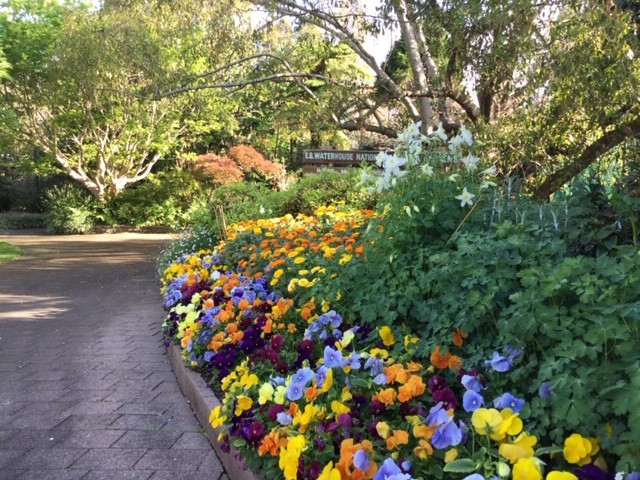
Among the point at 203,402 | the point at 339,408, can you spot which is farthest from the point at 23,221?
the point at 339,408

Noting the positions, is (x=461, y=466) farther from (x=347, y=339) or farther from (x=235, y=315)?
(x=235, y=315)

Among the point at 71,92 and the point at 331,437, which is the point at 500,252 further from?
the point at 71,92

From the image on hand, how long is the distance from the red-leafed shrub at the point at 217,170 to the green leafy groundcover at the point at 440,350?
13.4 metres

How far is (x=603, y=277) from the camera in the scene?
1.85 m

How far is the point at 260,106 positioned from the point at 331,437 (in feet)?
65.3

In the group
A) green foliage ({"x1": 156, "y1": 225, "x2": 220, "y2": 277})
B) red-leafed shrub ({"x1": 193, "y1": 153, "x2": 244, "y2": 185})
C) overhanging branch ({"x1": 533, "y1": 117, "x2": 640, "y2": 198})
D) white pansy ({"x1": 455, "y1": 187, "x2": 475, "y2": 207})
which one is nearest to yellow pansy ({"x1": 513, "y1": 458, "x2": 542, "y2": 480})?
white pansy ({"x1": 455, "y1": 187, "x2": 475, "y2": 207})

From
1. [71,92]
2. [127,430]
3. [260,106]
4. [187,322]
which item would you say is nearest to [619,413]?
[127,430]

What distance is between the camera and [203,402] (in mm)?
3078

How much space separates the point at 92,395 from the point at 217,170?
13886mm

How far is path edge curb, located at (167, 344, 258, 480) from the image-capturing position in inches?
96.3

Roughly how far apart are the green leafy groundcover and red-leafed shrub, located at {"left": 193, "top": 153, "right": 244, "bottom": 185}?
13439mm

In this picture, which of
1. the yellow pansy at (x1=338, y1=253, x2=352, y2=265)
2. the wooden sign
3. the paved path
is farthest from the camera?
the wooden sign

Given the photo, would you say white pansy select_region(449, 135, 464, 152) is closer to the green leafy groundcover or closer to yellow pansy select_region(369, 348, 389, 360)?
the green leafy groundcover

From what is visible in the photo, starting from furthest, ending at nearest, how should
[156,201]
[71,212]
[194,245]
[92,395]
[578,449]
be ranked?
[156,201]
[71,212]
[194,245]
[92,395]
[578,449]
